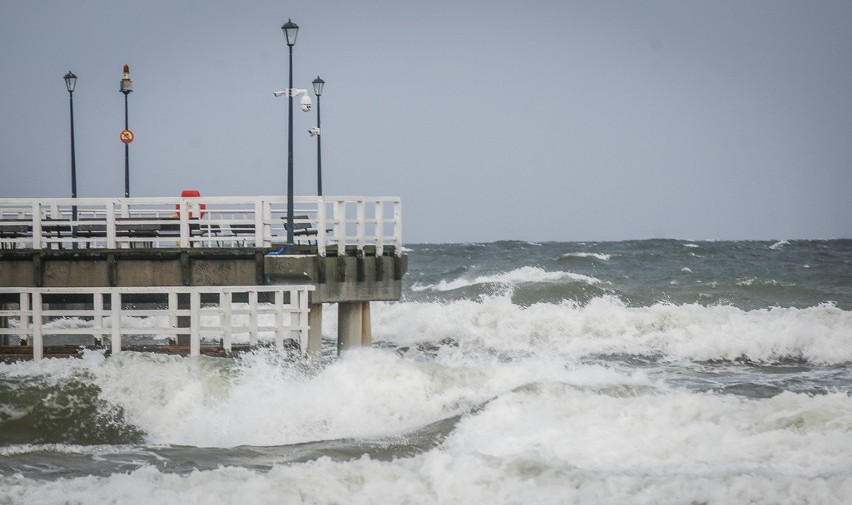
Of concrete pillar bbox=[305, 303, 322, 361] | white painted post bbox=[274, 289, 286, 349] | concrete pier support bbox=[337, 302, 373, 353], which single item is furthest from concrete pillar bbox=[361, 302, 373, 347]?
white painted post bbox=[274, 289, 286, 349]

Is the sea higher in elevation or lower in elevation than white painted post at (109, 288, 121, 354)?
lower

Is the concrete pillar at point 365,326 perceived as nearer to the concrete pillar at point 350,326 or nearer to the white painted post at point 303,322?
the concrete pillar at point 350,326

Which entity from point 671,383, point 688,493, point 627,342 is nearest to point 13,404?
point 688,493

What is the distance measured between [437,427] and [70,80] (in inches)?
660

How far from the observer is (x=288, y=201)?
65.3ft

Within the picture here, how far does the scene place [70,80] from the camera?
91.6ft

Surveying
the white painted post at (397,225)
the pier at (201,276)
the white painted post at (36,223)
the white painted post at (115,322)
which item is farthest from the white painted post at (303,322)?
the white painted post at (36,223)

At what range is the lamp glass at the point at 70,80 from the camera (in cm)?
2785

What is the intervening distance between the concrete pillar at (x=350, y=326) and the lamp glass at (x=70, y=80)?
12137mm

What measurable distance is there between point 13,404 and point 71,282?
A: 321 cm

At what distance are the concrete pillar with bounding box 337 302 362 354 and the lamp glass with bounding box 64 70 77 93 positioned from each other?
12.1 meters

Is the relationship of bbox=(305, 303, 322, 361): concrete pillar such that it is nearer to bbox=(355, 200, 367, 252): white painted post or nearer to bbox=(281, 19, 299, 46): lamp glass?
bbox=(355, 200, 367, 252): white painted post

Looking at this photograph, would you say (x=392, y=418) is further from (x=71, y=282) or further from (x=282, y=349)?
(x=71, y=282)

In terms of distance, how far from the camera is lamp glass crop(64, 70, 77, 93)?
91.4 ft
